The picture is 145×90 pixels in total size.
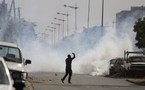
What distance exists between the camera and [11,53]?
62.4ft

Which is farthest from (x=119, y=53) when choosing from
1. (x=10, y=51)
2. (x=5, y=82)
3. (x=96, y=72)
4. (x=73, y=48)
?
(x=5, y=82)

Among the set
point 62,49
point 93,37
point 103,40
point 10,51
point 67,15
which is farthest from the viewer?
point 67,15

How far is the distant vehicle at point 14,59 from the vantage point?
16.5 metres

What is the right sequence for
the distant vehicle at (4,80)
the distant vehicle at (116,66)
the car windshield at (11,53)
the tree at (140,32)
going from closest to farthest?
the distant vehicle at (4,80) → the car windshield at (11,53) → the tree at (140,32) → the distant vehicle at (116,66)

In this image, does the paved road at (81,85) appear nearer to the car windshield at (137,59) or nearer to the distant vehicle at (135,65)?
the distant vehicle at (135,65)

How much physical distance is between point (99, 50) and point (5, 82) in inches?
2438

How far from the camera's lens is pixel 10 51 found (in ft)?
62.6

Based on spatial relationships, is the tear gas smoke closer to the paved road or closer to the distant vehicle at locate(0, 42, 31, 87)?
the paved road

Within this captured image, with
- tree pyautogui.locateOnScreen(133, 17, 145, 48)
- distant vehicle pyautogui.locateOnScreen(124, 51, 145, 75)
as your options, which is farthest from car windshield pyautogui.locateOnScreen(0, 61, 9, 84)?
tree pyautogui.locateOnScreen(133, 17, 145, 48)

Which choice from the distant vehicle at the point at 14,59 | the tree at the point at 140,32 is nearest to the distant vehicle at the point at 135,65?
the tree at the point at 140,32

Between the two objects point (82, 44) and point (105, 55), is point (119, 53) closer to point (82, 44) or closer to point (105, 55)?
point (105, 55)

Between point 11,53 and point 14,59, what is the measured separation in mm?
840

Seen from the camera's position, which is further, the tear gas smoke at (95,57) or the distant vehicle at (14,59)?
the tear gas smoke at (95,57)

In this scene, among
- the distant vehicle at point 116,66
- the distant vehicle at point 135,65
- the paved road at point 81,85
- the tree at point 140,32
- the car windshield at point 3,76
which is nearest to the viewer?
the car windshield at point 3,76
